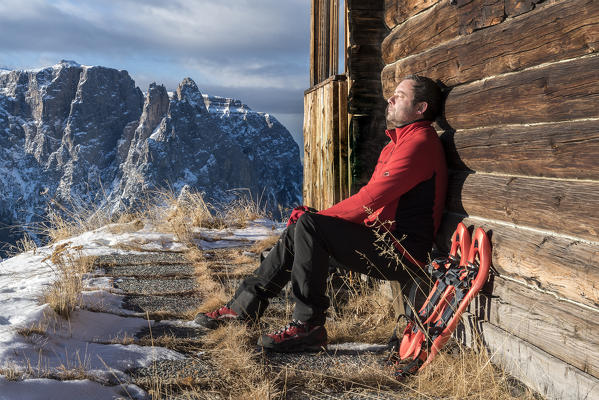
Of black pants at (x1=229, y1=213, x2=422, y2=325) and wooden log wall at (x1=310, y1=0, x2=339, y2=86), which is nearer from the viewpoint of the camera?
black pants at (x1=229, y1=213, x2=422, y2=325)

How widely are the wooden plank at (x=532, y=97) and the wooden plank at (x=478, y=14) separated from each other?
0.29 m

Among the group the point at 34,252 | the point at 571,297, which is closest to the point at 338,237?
the point at 571,297

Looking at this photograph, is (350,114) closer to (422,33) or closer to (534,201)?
(422,33)

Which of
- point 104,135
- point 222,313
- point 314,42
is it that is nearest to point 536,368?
point 222,313

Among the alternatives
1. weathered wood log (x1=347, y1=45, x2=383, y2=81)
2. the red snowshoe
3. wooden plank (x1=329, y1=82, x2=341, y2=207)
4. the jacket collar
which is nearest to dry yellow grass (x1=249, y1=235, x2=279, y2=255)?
wooden plank (x1=329, y1=82, x2=341, y2=207)

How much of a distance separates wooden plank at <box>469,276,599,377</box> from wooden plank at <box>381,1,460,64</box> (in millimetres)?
1500

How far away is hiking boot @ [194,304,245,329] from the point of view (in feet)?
10.7

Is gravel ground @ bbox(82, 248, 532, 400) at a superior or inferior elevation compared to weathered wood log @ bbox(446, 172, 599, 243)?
inferior

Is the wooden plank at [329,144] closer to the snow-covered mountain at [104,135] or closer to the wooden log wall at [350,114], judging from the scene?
the wooden log wall at [350,114]

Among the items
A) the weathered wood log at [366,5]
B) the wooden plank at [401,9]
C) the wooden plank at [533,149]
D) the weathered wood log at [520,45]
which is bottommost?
the wooden plank at [533,149]

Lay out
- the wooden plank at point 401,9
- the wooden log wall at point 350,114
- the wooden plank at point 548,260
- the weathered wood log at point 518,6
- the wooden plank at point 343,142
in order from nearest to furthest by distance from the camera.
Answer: the wooden plank at point 548,260, the weathered wood log at point 518,6, the wooden plank at point 401,9, the wooden log wall at point 350,114, the wooden plank at point 343,142

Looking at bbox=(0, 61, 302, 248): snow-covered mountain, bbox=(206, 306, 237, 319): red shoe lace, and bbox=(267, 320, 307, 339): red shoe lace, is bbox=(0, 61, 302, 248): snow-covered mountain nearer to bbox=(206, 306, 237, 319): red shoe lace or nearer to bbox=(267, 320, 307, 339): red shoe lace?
bbox=(206, 306, 237, 319): red shoe lace

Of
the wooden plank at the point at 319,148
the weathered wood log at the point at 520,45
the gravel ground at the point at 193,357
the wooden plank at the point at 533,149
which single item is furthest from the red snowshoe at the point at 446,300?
the wooden plank at the point at 319,148

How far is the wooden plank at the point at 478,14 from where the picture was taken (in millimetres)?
2549
